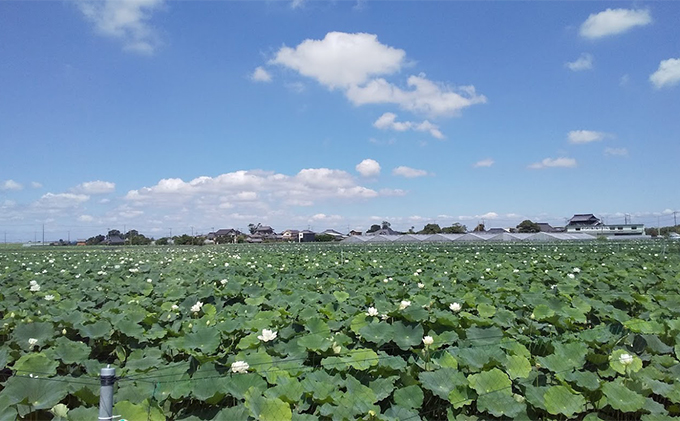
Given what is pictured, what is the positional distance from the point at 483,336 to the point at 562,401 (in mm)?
1155

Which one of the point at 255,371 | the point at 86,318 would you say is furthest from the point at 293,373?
the point at 86,318

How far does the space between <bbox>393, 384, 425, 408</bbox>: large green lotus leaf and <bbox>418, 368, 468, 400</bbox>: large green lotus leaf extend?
0.45ft

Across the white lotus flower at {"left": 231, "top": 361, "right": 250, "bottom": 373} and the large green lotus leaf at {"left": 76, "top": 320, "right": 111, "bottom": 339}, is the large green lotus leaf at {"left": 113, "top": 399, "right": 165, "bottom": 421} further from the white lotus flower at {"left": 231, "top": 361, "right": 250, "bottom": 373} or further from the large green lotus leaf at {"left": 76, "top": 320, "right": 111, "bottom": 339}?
the large green lotus leaf at {"left": 76, "top": 320, "right": 111, "bottom": 339}

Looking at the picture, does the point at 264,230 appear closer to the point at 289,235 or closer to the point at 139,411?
the point at 289,235

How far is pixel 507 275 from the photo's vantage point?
28.7 ft

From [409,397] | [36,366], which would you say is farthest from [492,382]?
[36,366]

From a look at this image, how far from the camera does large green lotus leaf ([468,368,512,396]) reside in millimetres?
3029

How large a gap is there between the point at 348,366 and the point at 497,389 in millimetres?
1064

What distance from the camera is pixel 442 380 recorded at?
318 centimetres

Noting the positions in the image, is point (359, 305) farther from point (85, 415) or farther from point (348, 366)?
point (85, 415)

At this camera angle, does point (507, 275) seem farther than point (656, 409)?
Yes

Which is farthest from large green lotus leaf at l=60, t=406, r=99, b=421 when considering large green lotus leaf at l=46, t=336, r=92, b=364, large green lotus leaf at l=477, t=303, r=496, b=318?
Result: large green lotus leaf at l=477, t=303, r=496, b=318

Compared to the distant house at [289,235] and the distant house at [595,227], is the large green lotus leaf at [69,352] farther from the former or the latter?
the distant house at [289,235]

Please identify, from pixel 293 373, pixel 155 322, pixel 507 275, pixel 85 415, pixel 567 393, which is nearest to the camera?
pixel 85 415
